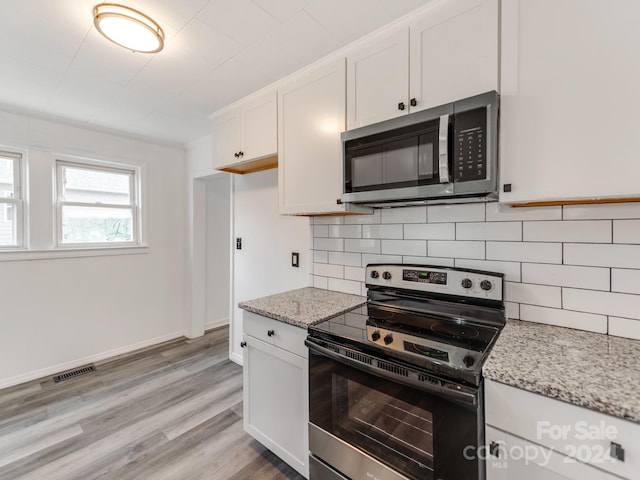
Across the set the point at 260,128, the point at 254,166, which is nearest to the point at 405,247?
the point at 260,128

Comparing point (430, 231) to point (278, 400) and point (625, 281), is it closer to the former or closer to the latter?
point (625, 281)

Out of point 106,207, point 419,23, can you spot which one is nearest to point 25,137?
point 106,207

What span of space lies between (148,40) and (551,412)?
7.31ft

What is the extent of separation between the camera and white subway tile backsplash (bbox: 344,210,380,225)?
1848mm

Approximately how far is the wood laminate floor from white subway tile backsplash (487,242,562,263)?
1610 mm

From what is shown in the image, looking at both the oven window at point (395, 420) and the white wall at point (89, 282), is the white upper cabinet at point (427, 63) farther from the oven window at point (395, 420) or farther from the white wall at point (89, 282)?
the white wall at point (89, 282)

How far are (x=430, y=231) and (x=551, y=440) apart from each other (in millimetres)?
1009

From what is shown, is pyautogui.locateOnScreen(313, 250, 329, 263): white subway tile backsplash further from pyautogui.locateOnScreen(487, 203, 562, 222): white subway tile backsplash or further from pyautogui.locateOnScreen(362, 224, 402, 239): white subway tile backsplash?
pyautogui.locateOnScreen(487, 203, 562, 222): white subway tile backsplash

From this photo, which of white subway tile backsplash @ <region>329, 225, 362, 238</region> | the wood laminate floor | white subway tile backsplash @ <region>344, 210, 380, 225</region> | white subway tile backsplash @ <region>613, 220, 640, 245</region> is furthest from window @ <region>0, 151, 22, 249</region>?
white subway tile backsplash @ <region>613, 220, 640, 245</region>

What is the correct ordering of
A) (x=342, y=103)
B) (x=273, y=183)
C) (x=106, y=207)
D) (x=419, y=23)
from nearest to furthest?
(x=419, y=23), (x=342, y=103), (x=273, y=183), (x=106, y=207)

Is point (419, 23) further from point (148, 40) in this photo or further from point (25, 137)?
point (25, 137)

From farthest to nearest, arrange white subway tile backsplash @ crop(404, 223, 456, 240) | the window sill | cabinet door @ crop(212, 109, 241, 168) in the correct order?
the window sill
cabinet door @ crop(212, 109, 241, 168)
white subway tile backsplash @ crop(404, 223, 456, 240)

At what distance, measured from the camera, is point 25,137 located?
8.58ft

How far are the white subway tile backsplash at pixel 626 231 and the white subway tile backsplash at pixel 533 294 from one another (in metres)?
0.29
